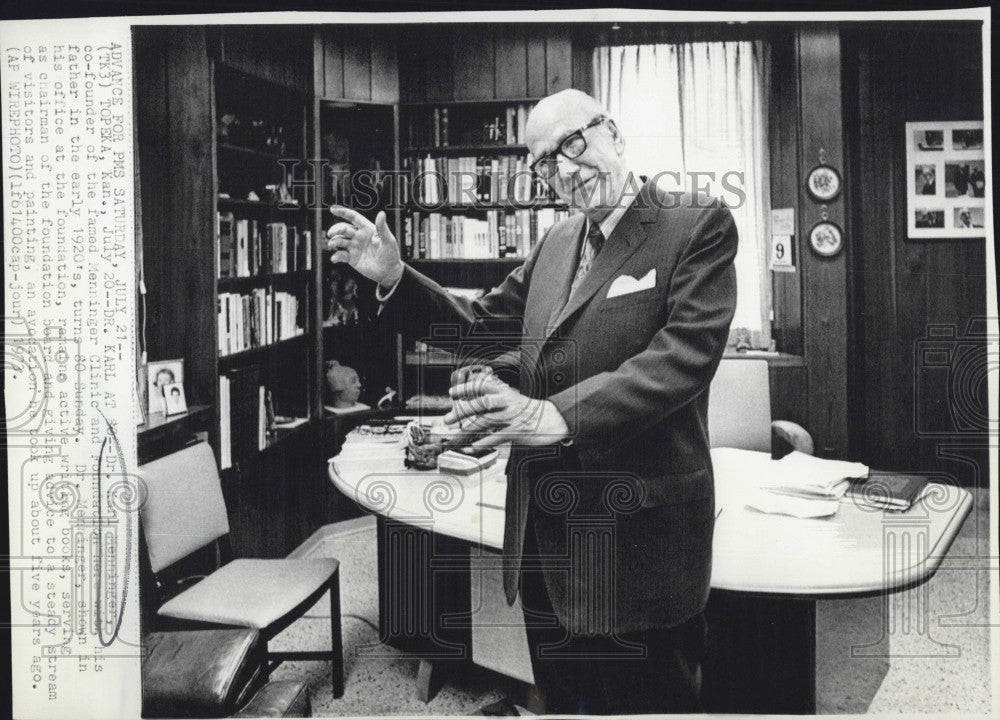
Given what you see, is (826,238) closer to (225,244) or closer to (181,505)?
(225,244)

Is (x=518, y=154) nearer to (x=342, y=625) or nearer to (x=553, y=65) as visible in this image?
(x=553, y=65)

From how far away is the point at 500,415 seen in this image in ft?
3.94

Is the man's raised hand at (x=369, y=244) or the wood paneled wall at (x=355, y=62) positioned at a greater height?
the wood paneled wall at (x=355, y=62)

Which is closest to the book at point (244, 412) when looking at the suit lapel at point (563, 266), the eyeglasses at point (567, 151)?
the suit lapel at point (563, 266)

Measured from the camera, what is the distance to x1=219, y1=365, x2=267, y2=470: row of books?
1.78 metres

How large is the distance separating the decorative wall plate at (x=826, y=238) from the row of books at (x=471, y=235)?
0.62m

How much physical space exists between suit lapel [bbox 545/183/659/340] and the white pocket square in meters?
0.02

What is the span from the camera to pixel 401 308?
4.54ft

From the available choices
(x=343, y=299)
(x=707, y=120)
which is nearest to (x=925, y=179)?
(x=707, y=120)

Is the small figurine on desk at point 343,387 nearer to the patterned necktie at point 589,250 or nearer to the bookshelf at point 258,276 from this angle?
the bookshelf at point 258,276

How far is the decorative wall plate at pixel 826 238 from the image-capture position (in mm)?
1509

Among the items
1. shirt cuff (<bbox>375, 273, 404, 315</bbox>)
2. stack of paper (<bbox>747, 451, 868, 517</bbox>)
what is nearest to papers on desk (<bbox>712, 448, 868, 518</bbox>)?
stack of paper (<bbox>747, 451, 868, 517</bbox>)

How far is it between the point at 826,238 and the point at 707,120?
385mm

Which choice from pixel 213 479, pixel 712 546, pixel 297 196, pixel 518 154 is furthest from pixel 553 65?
pixel 213 479
